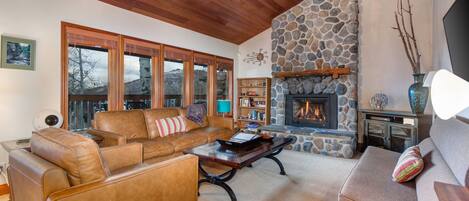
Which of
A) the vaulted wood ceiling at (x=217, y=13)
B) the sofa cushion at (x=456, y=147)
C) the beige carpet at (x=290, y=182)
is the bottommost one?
the beige carpet at (x=290, y=182)

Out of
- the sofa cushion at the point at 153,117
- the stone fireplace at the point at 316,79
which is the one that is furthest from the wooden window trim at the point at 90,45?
the stone fireplace at the point at 316,79

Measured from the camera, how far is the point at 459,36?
1.69 metres

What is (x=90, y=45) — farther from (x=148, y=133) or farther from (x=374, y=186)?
(x=374, y=186)

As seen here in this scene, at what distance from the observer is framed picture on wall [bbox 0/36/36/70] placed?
2749 millimetres

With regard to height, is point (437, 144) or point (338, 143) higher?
point (437, 144)

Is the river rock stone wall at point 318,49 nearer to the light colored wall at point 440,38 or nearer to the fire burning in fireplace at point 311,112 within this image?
the fire burning in fireplace at point 311,112

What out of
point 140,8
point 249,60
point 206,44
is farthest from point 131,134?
point 249,60

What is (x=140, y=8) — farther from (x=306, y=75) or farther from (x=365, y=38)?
(x=365, y=38)

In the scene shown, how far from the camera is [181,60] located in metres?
5.03

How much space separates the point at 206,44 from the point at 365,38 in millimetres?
3436

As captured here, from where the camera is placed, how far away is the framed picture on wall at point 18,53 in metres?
2.75

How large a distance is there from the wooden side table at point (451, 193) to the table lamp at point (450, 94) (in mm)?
397

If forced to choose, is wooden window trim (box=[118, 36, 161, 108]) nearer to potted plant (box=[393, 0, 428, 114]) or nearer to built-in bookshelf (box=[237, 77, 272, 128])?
built-in bookshelf (box=[237, 77, 272, 128])

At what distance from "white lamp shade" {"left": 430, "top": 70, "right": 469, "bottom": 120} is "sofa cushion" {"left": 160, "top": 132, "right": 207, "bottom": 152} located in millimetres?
2925
